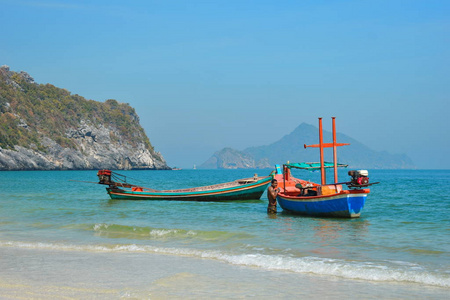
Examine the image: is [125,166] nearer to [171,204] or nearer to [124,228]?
[171,204]

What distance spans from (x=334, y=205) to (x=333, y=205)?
0.05m

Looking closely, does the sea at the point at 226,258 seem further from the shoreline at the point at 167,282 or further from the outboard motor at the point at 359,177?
the outboard motor at the point at 359,177

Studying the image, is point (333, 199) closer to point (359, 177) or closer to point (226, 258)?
point (359, 177)

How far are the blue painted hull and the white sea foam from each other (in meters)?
8.93

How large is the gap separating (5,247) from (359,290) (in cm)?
1081

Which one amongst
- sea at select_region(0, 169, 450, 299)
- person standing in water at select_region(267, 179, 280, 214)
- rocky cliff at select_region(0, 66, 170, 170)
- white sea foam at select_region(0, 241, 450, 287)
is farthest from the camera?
rocky cliff at select_region(0, 66, 170, 170)

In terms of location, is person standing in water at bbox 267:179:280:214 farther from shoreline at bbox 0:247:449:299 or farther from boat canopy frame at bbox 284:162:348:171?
shoreline at bbox 0:247:449:299

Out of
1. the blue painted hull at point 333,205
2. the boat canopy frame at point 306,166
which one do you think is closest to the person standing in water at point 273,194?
the blue painted hull at point 333,205

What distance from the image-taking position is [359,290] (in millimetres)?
9445

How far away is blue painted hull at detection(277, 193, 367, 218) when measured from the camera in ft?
69.1

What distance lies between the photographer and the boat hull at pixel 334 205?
21.0 metres

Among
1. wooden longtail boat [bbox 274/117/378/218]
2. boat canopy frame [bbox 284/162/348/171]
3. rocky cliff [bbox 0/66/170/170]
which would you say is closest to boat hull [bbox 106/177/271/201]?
boat canopy frame [bbox 284/162/348/171]

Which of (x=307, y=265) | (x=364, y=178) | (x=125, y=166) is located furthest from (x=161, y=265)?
(x=125, y=166)

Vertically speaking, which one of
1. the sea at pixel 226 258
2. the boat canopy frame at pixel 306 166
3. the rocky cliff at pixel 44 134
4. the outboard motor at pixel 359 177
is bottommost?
the sea at pixel 226 258
